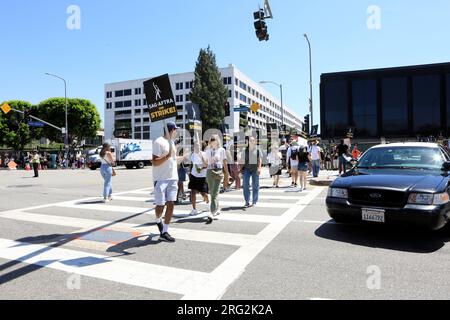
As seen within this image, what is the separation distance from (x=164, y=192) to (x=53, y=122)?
60.6m

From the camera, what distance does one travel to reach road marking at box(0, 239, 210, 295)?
3.65 metres

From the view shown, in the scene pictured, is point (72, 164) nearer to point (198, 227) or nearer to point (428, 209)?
point (198, 227)

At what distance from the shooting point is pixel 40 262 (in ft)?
14.5

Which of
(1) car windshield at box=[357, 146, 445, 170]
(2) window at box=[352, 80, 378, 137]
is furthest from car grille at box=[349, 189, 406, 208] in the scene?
(2) window at box=[352, 80, 378, 137]

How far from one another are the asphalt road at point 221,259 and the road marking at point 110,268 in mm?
12

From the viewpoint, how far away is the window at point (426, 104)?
21.6 m

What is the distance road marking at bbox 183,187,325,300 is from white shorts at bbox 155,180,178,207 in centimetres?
145

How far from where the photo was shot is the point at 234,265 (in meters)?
4.21

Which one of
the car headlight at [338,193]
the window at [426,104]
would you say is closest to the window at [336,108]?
the window at [426,104]

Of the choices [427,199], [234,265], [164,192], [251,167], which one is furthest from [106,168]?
[427,199]

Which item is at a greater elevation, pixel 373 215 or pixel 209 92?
pixel 209 92

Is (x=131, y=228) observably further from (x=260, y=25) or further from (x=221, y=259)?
(x=260, y=25)

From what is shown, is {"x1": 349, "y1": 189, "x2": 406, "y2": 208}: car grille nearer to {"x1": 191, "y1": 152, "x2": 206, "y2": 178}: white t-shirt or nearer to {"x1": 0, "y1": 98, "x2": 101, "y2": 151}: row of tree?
{"x1": 191, "y1": 152, "x2": 206, "y2": 178}: white t-shirt
